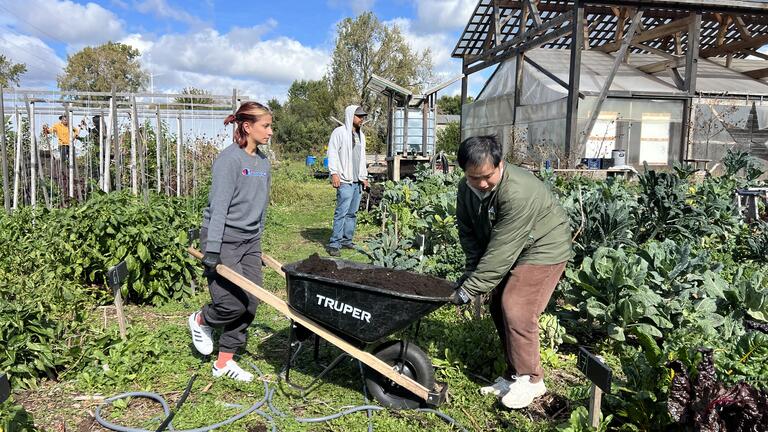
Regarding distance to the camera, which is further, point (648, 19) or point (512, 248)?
point (648, 19)

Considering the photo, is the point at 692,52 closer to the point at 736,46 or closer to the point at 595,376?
the point at 736,46

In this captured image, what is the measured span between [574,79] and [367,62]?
63.7 ft

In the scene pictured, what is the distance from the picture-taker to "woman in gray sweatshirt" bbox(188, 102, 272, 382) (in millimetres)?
2957

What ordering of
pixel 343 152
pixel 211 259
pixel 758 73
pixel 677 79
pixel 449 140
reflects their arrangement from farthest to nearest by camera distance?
pixel 449 140 → pixel 758 73 → pixel 677 79 → pixel 343 152 → pixel 211 259

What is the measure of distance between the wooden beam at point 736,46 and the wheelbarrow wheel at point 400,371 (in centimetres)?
1913

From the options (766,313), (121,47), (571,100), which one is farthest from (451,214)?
(121,47)

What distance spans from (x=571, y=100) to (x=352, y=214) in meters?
8.21

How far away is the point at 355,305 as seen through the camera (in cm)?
264

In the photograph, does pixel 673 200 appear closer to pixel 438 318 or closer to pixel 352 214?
pixel 438 318

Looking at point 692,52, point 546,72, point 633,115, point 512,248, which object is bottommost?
point 512,248

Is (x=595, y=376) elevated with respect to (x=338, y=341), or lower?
elevated

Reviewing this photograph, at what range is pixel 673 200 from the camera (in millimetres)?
5574

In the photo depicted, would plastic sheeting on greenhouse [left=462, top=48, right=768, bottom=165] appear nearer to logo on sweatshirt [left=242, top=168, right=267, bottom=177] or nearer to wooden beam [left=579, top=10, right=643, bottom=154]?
wooden beam [left=579, top=10, right=643, bottom=154]

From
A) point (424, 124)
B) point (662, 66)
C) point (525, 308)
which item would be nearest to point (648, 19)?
point (662, 66)
